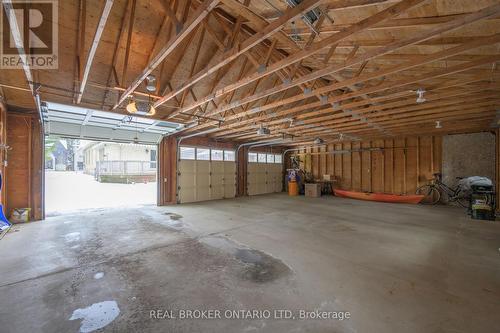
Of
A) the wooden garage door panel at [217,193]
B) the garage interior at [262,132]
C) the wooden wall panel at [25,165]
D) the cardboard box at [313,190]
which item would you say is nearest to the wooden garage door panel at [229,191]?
the wooden garage door panel at [217,193]

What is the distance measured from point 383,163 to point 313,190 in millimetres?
3409

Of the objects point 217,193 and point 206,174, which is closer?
point 206,174

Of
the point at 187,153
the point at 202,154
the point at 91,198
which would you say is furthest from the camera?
the point at 91,198

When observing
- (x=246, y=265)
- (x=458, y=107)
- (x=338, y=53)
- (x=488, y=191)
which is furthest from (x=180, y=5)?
(x=488, y=191)

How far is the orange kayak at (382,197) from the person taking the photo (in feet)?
28.4

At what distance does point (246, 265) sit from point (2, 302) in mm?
2734

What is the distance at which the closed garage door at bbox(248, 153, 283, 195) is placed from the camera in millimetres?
11656

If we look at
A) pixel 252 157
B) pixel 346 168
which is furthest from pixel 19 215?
pixel 346 168

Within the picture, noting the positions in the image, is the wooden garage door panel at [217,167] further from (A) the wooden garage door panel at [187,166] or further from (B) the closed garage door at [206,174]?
(A) the wooden garage door panel at [187,166]

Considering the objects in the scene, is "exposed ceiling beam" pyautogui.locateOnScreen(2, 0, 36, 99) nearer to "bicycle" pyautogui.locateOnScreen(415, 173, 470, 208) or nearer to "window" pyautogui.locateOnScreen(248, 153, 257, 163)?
"window" pyautogui.locateOnScreen(248, 153, 257, 163)

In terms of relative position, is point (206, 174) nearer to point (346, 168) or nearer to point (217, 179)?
point (217, 179)

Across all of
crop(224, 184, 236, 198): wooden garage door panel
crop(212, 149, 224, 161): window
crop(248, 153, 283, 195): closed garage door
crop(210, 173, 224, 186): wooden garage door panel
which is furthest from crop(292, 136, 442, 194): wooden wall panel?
crop(210, 173, 224, 186): wooden garage door panel

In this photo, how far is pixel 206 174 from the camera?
9.70 m

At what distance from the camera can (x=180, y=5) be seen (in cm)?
353
